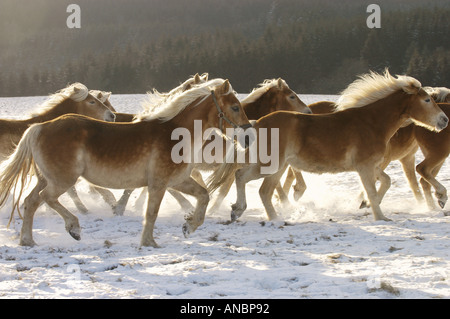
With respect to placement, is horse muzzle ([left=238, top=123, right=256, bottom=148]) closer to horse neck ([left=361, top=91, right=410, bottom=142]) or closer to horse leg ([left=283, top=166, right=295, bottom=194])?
horse neck ([left=361, top=91, right=410, bottom=142])

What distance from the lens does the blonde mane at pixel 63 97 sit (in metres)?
10.0

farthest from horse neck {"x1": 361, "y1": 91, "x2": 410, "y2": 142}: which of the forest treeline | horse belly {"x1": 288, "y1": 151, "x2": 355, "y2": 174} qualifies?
the forest treeline

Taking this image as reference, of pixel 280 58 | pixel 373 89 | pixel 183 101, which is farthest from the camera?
pixel 280 58

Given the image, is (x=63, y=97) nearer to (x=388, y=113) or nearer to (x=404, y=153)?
(x=388, y=113)

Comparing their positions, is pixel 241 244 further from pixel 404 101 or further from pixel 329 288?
pixel 404 101

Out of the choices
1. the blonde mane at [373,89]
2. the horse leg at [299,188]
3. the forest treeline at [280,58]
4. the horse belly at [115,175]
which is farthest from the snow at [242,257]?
the forest treeline at [280,58]

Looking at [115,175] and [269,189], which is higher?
[115,175]

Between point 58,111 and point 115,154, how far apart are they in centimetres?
403

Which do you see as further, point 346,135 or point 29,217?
point 346,135

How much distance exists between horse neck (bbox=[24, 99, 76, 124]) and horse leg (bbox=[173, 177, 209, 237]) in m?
4.04

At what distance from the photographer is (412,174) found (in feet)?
32.8

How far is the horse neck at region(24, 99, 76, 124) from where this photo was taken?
9930 mm

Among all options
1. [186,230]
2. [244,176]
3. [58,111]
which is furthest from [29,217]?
[58,111]
